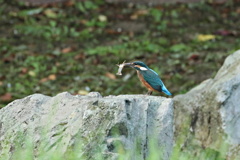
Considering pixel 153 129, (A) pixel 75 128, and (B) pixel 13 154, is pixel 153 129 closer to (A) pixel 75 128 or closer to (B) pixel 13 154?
(A) pixel 75 128

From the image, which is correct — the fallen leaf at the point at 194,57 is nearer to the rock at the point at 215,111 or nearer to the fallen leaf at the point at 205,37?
the fallen leaf at the point at 205,37

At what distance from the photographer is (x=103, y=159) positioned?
3.60 metres

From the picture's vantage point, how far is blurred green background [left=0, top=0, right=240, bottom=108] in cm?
805

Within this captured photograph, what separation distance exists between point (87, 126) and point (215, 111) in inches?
69.2

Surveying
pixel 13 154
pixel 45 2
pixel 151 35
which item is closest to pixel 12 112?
pixel 13 154

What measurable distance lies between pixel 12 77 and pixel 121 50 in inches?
59.2

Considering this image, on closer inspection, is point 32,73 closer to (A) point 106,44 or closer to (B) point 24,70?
(B) point 24,70

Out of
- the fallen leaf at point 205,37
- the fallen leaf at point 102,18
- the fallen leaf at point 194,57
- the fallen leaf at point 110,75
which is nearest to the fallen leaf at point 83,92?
the fallen leaf at point 110,75

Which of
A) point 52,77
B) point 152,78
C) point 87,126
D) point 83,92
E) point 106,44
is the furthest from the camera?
→ point 106,44

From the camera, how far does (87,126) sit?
3721 mm

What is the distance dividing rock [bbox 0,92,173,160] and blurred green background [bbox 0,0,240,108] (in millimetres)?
3376

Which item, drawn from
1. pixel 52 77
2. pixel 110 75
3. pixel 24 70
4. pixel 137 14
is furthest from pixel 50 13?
pixel 110 75

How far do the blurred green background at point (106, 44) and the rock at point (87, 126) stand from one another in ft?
11.1

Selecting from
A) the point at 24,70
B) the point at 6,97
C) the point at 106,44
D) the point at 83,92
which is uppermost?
the point at 106,44
